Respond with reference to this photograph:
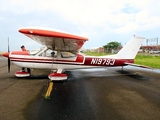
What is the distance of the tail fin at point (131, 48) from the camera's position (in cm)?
994

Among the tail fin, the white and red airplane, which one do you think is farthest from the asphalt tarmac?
the tail fin

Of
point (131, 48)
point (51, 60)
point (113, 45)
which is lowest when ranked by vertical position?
point (51, 60)

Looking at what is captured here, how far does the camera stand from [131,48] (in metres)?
10.1

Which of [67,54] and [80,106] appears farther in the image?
[67,54]

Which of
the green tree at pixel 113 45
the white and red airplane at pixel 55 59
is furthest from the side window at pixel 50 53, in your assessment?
the green tree at pixel 113 45

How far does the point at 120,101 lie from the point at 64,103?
5.85 feet

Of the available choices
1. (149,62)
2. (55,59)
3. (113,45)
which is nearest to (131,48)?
(55,59)

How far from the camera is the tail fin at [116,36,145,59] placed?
994cm

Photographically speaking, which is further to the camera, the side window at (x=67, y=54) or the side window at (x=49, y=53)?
the side window at (x=67, y=54)

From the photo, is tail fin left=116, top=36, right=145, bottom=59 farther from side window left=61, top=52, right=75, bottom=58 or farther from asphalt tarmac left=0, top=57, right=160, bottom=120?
asphalt tarmac left=0, top=57, right=160, bottom=120

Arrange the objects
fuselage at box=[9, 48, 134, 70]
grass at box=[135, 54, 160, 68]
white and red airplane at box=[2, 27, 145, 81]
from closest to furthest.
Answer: white and red airplane at box=[2, 27, 145, 81], fuselage at box=[9, 48, 134, 70], grass at box=[135, 54, 160, 68]

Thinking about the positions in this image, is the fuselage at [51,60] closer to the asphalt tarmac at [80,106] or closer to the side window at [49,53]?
the side window at [49,53]

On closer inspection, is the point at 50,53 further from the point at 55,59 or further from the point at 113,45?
the point at 113,45

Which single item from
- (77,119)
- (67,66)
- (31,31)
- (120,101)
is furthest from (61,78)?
(77,119)
